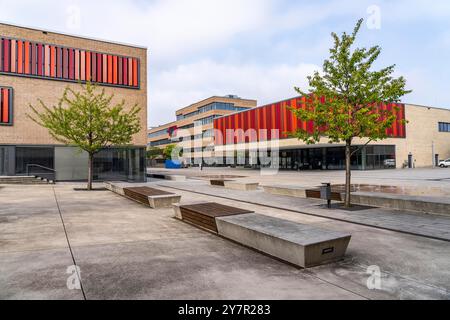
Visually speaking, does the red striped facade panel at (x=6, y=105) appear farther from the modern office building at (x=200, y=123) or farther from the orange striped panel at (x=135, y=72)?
the modern office building at (x=200, y=123)

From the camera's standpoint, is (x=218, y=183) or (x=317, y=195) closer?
(x=317, y=195)

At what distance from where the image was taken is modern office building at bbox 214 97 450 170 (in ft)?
159

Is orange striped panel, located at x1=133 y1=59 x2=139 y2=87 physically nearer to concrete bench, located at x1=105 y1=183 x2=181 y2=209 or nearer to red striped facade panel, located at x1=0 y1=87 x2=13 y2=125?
red striped facade panel, located at x1=0 y1=87 x2=13 y2=125

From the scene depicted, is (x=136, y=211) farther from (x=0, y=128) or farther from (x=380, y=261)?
(x=0, y=128)

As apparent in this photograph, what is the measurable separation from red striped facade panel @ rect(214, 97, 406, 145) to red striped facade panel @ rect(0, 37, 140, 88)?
21599 mm

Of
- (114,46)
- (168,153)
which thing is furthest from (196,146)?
(114,46)

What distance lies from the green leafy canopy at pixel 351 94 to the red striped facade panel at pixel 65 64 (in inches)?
825

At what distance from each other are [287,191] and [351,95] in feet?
20.2

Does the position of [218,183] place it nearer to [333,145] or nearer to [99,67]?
[99,67]

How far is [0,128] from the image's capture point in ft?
81.2

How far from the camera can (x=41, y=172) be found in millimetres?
26156

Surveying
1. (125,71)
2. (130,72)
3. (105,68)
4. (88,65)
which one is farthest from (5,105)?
(130,72)

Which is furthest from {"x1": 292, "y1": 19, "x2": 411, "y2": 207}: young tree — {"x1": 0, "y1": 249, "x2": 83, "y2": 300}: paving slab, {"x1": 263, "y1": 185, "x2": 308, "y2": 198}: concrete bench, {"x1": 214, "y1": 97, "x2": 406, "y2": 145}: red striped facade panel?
{"x1": 214, "y1": 97, "x2": 406, "y2": 145}: red striped facade panel

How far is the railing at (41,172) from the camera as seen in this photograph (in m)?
25.8
